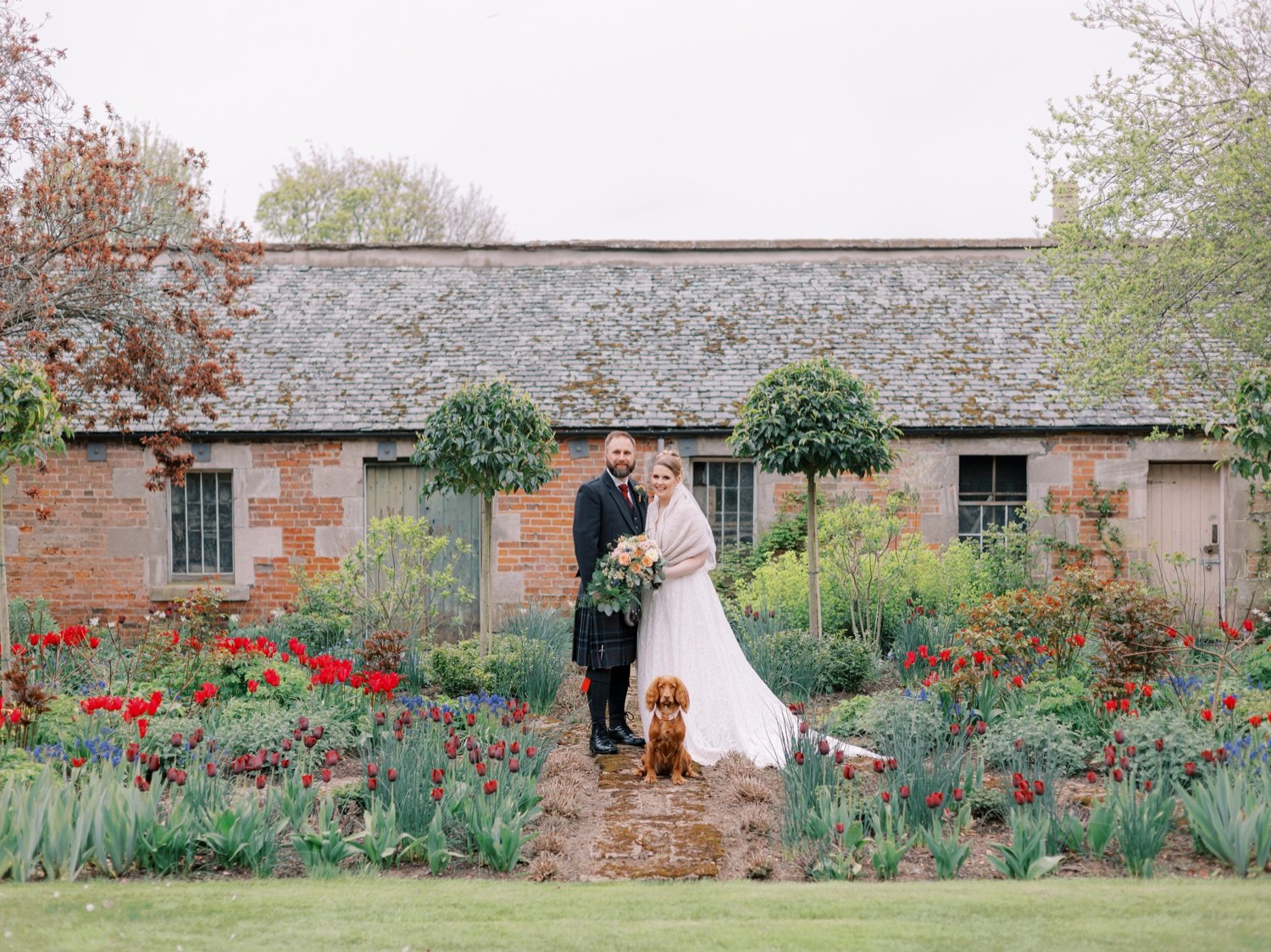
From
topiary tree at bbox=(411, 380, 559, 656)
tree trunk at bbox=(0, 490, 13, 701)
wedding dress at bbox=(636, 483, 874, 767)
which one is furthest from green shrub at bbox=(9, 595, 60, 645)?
wedding dress at bbox=(636, 483, 874, 767)

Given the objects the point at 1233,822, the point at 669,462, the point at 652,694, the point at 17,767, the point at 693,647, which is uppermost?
the point at 669,462

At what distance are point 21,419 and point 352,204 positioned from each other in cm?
2633

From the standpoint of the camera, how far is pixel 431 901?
477 centimetres

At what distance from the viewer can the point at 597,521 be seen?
7.57 meters

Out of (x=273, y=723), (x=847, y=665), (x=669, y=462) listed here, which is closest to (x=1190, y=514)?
(x=847, y=665)

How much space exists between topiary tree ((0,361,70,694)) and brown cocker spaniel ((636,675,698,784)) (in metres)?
4.59

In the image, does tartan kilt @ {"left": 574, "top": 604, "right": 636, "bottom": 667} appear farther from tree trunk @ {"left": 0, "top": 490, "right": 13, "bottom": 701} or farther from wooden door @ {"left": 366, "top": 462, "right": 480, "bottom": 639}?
wooden door @ {"left": 366, "top": 462, "right": 480, "bottom": 639}

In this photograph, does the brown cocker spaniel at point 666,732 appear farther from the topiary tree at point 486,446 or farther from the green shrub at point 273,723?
the topiary tree at point 486,446

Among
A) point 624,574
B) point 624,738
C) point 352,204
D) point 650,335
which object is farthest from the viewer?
point 352,204

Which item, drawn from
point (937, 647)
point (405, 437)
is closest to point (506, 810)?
point (937, 647)

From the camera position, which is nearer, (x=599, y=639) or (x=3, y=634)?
(x=599, y=639)

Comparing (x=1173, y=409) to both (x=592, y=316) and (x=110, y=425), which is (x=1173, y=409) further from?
(x=110, y=425)

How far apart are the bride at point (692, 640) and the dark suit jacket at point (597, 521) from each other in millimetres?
229

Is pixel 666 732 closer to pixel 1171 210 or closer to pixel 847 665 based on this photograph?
pixel 847 665
